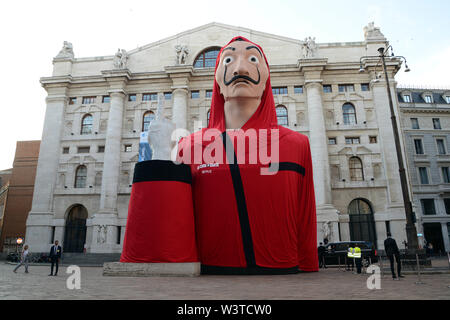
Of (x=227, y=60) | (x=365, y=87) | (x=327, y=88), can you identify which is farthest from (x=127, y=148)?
(x=365, y=87)

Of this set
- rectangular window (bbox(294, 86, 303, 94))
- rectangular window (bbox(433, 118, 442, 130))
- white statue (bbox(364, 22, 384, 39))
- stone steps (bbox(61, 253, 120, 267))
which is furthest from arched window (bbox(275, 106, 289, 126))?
rectangular window (bbox(433, 118, 442, 130))

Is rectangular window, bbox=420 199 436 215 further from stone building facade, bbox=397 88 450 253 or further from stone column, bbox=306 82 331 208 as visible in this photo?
stone column, bbox=306 82 331 208

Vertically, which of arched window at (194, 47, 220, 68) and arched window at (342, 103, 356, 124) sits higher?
arched window at (194, 47, 220, 68)

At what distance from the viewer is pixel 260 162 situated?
10695 millimetres

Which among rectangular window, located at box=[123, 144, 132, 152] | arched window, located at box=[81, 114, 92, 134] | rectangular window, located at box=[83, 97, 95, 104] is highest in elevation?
rectangular window, located at box=[83, 97, 95, 104]

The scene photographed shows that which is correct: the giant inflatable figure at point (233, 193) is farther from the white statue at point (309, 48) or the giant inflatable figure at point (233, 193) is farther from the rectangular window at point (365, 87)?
the rectangular window at point (365, 87)

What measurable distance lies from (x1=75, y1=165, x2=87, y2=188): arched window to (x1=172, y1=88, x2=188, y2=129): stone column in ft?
32.4

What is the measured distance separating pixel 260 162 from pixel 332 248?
1092cm

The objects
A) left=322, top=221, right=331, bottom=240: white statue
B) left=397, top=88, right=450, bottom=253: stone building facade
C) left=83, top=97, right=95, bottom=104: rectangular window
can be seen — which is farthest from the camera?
left=397, top=88, right=450, bottom=253: stone building facade

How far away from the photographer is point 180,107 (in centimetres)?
2973

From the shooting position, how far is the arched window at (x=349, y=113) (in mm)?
29500

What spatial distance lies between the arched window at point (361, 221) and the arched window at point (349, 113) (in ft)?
24.3

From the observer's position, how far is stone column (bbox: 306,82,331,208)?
86.6ft
